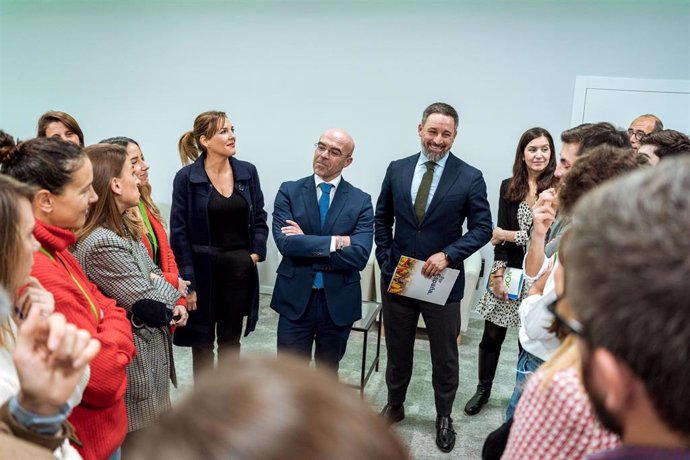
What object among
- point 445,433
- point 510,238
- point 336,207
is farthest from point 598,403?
point 510,238

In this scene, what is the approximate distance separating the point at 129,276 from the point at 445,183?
157cm

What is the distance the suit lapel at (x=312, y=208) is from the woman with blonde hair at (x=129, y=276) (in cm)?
82

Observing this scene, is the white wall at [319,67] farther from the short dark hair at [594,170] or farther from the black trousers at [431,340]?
the short dark hair at [594,170]

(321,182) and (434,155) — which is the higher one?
(434,155)

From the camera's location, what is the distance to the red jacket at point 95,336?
139 cm

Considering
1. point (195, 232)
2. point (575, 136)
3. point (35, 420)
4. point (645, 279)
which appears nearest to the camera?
point (645, 279)

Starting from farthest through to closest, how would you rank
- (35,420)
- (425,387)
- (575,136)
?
(425,387) → (575,136) → (35,420)

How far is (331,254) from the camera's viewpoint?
2.51m

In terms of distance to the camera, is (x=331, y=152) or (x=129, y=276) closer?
(x=129, y=276)

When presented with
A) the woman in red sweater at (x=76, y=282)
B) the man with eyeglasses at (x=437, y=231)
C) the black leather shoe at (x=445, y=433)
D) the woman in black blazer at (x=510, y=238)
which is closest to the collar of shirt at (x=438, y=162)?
the man with eyeglasses at (x=437, y=231)

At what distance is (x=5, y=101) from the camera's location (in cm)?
572

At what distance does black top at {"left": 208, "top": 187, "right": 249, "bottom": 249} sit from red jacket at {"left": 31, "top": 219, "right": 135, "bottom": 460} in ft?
3.87

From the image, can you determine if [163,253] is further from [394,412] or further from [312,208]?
[394,412]

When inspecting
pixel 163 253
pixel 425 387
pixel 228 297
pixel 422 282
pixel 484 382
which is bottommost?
pixel 425 387
